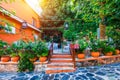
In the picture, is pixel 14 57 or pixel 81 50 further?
pixel 81 50

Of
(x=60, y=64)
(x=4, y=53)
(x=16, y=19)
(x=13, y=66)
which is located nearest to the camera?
(x=60, y=64)

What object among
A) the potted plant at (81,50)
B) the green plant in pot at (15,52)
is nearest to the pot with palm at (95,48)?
the potted plant at (81,50)

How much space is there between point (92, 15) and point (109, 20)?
4.53 ft

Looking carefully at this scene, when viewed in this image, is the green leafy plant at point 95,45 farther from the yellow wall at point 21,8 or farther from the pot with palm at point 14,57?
the yellow wall at point 21,8

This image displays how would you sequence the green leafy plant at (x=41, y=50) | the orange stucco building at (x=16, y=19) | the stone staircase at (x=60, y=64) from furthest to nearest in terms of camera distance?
the orange stucco building at (x=16, y=19), the green leafy plant at (x=41, y=50), the stone staircase at (x=60, y=64)

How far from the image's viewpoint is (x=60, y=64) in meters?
6.66

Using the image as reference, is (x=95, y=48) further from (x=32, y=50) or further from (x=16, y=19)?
(x=16, y=19)

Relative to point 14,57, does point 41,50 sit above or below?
above

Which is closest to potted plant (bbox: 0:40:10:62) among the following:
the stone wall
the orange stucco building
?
the stone wall

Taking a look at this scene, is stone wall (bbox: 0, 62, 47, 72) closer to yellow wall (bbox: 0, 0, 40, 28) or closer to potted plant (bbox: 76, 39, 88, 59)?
potted plant (bbox: 76, 39, 88, 59)

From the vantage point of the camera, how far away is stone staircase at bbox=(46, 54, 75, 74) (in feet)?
20.8

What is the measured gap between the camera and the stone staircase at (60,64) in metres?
6.34

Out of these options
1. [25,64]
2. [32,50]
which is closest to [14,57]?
[25,64]

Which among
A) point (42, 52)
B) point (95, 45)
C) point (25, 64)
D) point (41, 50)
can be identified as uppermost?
point (95, 45)
